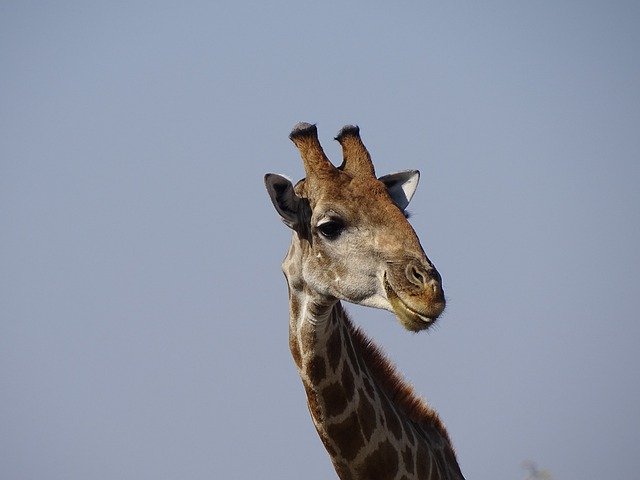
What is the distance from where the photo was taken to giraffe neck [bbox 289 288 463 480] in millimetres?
9023

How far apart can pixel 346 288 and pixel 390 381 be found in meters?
1.54

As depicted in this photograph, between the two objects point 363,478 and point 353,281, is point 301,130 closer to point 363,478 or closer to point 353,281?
point 353,281

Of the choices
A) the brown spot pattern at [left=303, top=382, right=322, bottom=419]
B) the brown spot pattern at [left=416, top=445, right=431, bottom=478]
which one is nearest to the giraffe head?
the brown spot pattern at [left=303, top=382, right=322, bottom=419]

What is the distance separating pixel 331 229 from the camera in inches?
358

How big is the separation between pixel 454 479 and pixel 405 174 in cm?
266

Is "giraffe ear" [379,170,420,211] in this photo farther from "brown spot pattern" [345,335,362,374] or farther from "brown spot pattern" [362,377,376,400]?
"brown spot pattern" [362,377,376,400]

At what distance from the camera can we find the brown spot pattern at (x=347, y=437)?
354 inches

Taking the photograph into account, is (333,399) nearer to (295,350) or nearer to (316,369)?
(316,369)

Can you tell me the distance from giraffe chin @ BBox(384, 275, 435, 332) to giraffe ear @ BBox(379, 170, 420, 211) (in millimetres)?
1387

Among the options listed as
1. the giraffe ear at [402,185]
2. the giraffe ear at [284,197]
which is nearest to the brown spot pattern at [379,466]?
the giraffe ear at [284,197]

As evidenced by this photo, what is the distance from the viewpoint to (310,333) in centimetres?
912

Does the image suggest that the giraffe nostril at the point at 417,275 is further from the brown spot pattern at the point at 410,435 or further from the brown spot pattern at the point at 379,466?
the brown spot pattern at the point at 410,435

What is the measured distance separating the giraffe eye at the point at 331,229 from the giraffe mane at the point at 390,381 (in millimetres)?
1065

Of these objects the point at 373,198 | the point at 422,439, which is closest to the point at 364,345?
the point at 422,439
